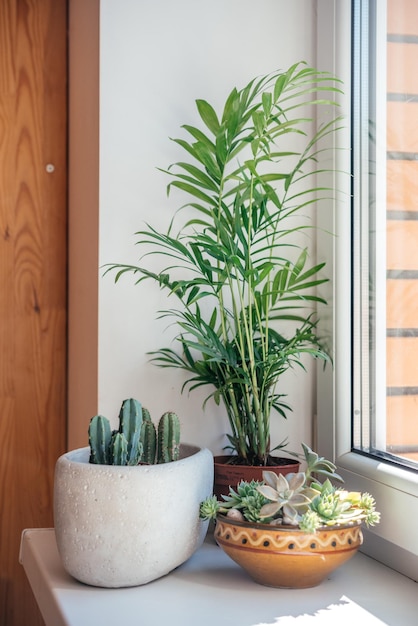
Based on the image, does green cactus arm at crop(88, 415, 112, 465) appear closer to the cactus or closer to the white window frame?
the cactus

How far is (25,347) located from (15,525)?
1.41 feet

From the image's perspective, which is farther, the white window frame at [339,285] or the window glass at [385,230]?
the white window frame at [339,285]

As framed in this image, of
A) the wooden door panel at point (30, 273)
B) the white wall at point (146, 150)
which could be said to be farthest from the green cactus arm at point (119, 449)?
the wooden door panel at point (30, 273)

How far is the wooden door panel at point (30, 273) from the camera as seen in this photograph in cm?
191

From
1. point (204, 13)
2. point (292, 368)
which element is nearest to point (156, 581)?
point (292, 368)

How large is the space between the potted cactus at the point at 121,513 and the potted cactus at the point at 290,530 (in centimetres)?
6

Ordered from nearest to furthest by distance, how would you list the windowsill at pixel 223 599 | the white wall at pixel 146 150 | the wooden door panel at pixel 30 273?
the windowsill at pixel 223 599 < the white wall at pixel 146 150 < the wooden door panel at pixel 30 273

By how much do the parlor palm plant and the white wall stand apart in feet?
0.10

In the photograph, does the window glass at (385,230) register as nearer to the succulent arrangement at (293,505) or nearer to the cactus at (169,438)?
the succulent arrangement at (293,505)

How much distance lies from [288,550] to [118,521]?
24 cm

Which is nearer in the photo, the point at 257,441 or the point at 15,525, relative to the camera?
the point at 257,441

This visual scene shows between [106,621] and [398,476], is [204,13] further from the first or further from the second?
[106,621]

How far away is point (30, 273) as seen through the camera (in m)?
1.94

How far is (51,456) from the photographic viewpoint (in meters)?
1.93
